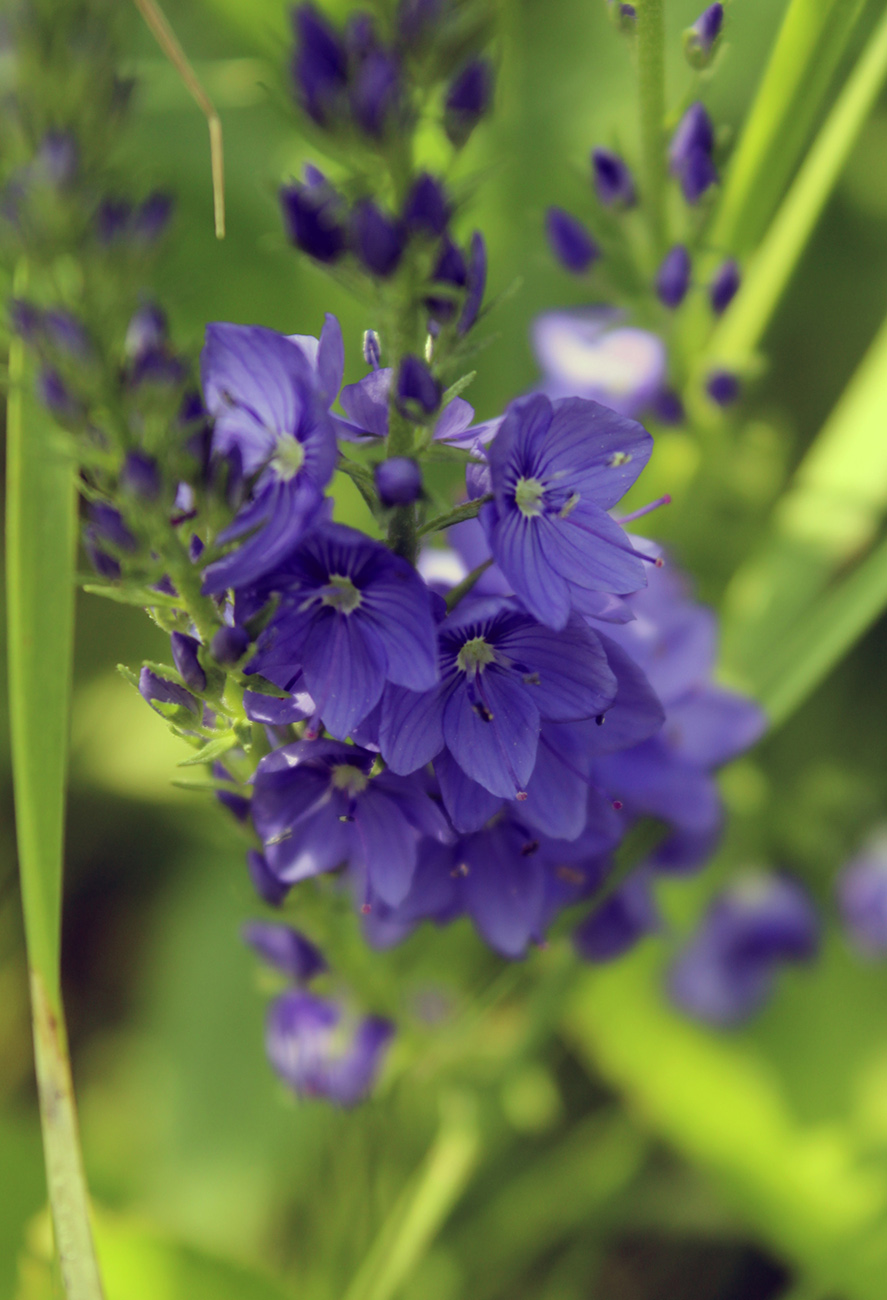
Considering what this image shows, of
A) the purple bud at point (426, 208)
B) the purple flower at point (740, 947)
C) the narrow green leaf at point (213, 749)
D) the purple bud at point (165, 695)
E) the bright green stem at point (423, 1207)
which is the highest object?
the purple bud at point (426, 208)

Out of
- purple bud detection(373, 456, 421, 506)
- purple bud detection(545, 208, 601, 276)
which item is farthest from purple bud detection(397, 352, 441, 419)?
purple bud detection(545, 208, 601, 276)

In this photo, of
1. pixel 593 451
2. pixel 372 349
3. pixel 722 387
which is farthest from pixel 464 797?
pixel 722 387

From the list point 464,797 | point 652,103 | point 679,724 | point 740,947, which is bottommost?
point 740,947

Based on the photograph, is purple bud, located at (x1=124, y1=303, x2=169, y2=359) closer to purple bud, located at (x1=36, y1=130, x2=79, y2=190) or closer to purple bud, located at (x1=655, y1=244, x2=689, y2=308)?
purple bud, located at (x1=36, y1=130, x2=79, y2=190)

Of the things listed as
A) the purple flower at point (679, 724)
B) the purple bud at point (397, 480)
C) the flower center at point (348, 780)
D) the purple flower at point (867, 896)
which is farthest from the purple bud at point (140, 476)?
the purple flower at point (867, 896)

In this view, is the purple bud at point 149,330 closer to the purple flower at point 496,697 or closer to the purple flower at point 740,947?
the purple flower at point 496,697

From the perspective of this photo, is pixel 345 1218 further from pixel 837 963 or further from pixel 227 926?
pixel 837 963

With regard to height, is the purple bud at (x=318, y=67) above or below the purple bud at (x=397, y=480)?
above

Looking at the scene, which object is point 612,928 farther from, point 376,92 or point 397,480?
point 376,92
